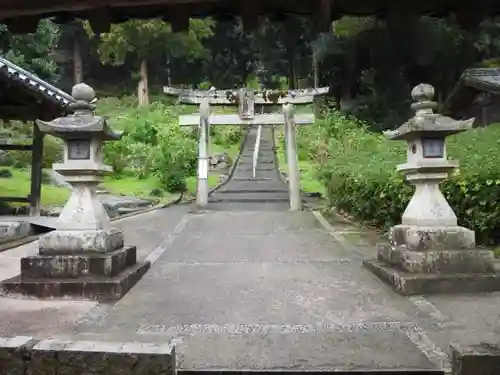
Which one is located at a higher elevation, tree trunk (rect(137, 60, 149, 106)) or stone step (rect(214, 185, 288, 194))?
tree trunk (rect(137, 60, 149, 106))

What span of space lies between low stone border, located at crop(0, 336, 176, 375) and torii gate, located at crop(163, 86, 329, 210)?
1343 centimetres

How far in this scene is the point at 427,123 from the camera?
6.21 m

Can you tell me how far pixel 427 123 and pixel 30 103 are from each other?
896 centimetres

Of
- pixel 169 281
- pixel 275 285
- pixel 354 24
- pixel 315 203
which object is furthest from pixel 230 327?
pixel 354 24

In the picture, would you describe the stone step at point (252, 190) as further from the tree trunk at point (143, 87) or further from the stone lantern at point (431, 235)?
the tree trunk at point (143, 87)

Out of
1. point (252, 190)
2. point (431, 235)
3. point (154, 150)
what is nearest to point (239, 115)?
point (252, 190)

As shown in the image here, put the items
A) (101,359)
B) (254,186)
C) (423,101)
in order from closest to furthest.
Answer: (101,359), (423,101), (254,186)

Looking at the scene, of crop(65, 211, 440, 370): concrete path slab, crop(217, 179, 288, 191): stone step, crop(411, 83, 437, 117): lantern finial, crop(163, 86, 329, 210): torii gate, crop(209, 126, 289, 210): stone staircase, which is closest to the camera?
crop(65, 211, 440, 370): concrete path slab

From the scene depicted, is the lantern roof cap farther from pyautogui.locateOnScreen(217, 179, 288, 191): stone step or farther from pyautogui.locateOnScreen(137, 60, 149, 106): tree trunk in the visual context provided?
pyautogui.locateOnScreen(137, 60, 149, 106): tree trunk

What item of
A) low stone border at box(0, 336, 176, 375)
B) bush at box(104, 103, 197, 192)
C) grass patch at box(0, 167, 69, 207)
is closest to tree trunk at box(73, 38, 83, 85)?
bush at box(104, 103, 197, 192)

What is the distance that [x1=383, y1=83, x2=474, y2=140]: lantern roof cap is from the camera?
243 inches

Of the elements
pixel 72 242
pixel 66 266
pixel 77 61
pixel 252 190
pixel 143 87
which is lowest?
pixel 66 266

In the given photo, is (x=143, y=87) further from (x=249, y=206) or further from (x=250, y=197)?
(x=249, y=206)

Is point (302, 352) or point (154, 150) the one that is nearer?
point (302, 352)
